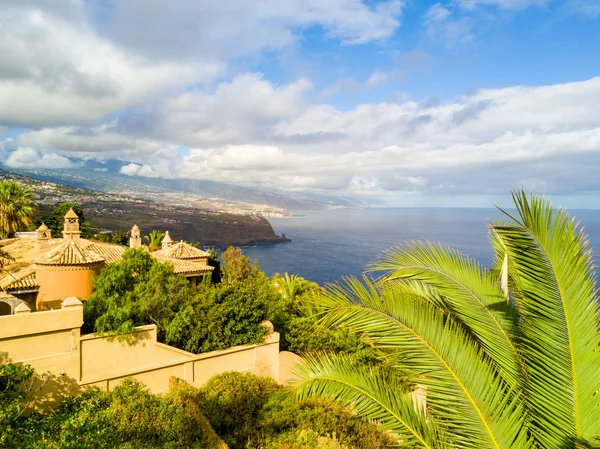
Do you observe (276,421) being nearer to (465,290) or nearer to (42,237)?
(465,290)

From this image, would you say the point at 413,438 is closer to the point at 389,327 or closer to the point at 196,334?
the point at 389,327

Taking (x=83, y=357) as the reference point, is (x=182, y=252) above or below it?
above

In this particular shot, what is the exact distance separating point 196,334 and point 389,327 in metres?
7.54

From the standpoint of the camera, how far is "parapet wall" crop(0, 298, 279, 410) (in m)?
7.95

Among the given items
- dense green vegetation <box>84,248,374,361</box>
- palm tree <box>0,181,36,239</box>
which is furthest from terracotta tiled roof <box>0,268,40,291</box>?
palm tree <box>0,181,36,239</box>

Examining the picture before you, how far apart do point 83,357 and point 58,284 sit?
6.50m

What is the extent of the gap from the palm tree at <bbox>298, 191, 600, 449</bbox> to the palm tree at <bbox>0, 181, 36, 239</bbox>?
34.7 meters

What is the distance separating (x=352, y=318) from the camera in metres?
4.23

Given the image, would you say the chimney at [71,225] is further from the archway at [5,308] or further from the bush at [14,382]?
the bush at [14,382]

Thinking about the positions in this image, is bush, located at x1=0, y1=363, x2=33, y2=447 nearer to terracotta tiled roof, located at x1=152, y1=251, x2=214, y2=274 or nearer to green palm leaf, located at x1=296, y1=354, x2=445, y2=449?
green palm leaf, located at x1=296, y1=354, x2=445, y2=449

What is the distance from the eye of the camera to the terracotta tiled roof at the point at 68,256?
13695 millimetres

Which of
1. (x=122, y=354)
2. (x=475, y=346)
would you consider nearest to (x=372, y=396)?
(x=475, y=346)

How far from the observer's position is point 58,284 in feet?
45.3

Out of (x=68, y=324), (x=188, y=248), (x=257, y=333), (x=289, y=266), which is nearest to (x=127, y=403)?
(x=68, y=324)
